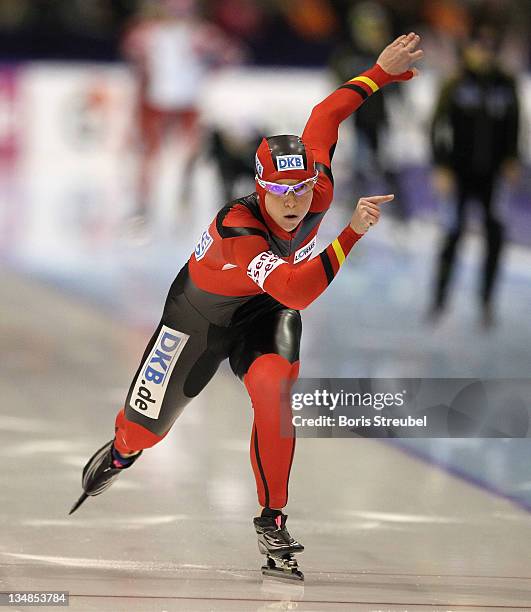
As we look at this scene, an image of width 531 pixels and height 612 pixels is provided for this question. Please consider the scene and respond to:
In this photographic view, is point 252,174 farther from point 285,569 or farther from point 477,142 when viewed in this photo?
point 285,569

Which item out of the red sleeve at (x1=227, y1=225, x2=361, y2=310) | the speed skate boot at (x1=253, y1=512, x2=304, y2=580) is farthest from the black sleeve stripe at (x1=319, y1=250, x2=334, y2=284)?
the speed skate boot at (x1=253, y1=512, x2=304, y2=580)

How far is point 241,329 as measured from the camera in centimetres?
416

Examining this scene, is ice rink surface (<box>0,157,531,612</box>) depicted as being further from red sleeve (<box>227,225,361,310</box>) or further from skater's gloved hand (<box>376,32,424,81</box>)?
skater's gloved hand (<box>376,32,424,81</box>)

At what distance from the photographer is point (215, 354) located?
419 centimetres

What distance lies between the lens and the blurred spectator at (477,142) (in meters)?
8.40

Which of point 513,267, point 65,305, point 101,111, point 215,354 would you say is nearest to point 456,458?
point 215,354

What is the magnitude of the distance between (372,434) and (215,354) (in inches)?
24.5

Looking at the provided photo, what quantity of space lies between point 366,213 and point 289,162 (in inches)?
11.5

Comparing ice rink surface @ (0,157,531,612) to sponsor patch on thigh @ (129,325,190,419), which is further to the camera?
sponsor patch on thigh @ (129,325,190,419)

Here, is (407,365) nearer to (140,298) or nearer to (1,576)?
(140,298)

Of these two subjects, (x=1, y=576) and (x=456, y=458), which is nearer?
(x=1, y=576)

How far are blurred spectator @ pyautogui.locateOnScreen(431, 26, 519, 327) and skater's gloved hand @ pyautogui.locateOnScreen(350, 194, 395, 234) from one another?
4.86m

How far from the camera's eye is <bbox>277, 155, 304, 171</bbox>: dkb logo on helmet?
3.76 metres

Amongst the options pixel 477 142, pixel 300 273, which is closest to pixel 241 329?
pixel 300 273
